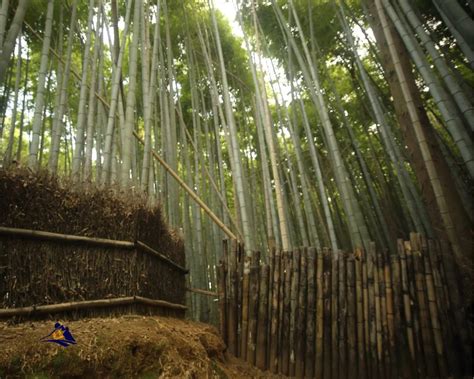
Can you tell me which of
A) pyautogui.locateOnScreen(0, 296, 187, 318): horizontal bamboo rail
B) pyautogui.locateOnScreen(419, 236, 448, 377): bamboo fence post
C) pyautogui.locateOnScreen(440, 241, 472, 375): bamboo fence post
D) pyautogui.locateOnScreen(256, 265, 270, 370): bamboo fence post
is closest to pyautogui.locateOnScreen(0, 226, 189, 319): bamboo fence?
pyautogui.locateOnScreen(0, 296, 187, 318): horizontal bamboo rail

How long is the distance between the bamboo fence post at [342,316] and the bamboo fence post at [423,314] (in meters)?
0.48

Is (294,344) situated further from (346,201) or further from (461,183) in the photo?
(461,183)

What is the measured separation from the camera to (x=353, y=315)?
2.38 m

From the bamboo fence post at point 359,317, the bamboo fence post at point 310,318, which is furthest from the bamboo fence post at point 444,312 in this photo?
the bamboo fence post at point 310,318

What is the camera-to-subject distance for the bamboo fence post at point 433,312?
7.04ft

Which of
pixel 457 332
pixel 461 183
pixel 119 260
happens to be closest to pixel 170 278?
pixel 119 260

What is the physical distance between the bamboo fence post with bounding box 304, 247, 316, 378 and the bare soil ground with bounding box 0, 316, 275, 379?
57 cm

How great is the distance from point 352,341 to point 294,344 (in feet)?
1.35

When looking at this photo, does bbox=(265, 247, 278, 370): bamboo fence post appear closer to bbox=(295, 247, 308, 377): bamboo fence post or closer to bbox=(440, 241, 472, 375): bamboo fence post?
bbox=(295, 247, 308, 377): bamboo fence post

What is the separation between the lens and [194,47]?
615 centimetres

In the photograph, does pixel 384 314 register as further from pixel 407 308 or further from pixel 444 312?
pixel 444 312

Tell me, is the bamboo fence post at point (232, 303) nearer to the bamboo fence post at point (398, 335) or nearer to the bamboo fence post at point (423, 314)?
the bamboo fence post at point (398, 335)

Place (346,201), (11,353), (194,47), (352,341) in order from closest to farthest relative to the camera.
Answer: (11,353)
(352,341)
(346,201)
(194,47)

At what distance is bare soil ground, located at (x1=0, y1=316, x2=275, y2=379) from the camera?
135 cm
